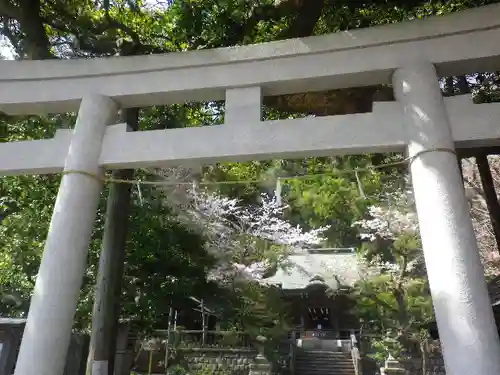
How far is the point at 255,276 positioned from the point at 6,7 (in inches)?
363

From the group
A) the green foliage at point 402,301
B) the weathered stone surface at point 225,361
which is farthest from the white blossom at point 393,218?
the weathered stone surface at point 225,361

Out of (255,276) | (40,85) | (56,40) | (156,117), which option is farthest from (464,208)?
(255,276)

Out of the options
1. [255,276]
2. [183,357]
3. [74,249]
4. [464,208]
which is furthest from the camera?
[255,276]

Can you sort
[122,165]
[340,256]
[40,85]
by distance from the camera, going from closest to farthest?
[122,165], [40,85], [340,256]

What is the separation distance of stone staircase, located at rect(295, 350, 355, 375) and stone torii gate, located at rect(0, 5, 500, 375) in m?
12.8

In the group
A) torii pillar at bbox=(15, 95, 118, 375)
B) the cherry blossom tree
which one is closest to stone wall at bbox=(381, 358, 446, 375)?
the cherry blossom tree

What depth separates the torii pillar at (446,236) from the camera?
2174mm

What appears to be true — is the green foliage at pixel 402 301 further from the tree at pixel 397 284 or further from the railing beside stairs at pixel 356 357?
the railing beside stairs at pixel 356 357

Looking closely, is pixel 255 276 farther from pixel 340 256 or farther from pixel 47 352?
pixel 47 352

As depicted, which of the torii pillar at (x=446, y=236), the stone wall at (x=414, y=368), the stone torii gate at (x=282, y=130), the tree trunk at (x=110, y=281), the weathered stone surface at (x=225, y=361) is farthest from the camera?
the weathered stone surface at (x=225, y=361)

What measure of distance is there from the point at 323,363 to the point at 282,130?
45.7 ft

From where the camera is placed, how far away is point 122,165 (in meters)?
3.08

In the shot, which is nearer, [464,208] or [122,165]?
[464,208]

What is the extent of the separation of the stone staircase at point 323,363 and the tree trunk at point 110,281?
427 inches
